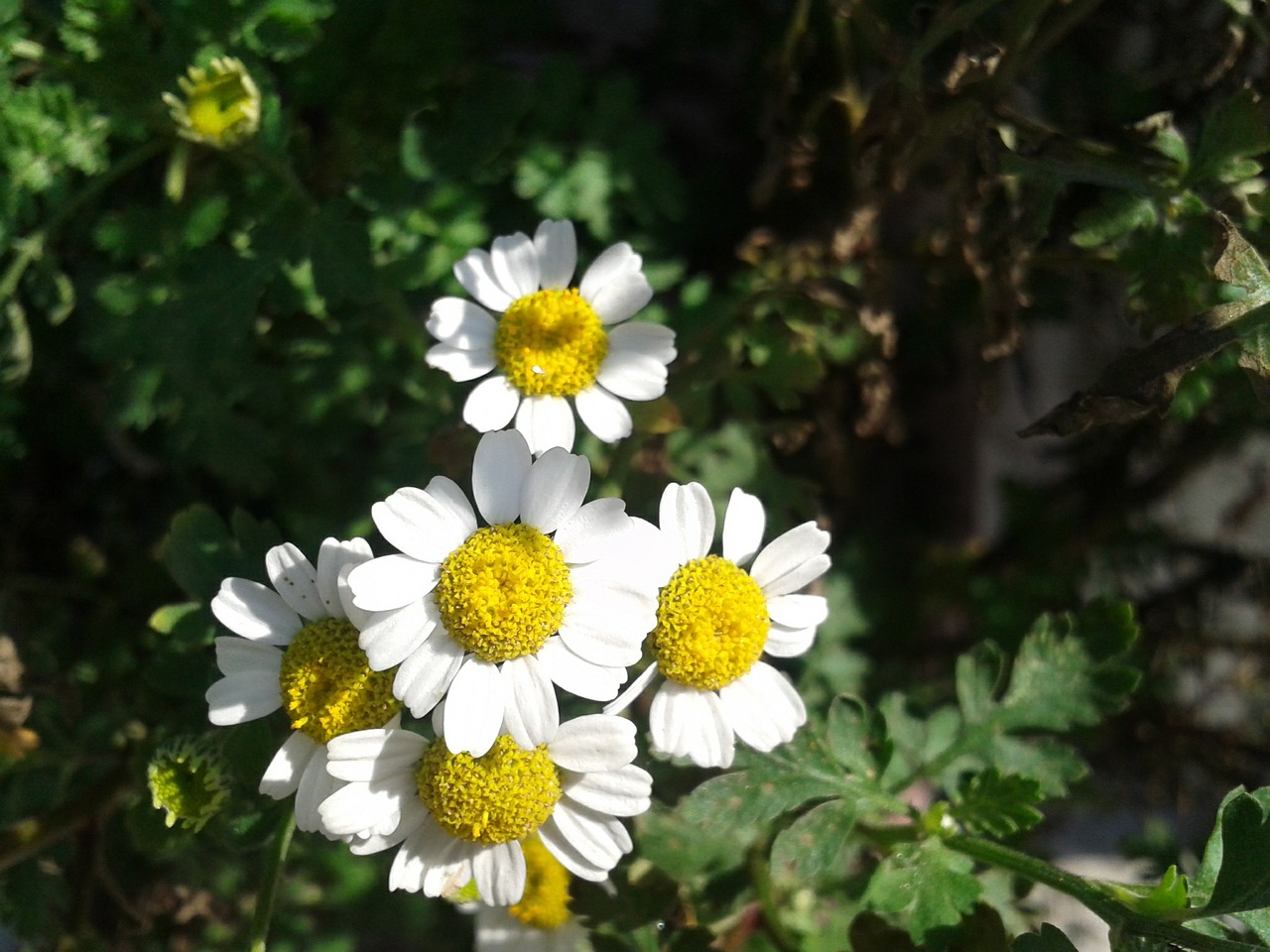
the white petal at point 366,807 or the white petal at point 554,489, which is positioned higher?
the white petal at point 554,489

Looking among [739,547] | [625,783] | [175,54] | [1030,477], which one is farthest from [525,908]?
[1030,477]

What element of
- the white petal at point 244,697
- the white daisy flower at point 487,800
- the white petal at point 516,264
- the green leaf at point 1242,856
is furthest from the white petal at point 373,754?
the green leaf at point 1242,856

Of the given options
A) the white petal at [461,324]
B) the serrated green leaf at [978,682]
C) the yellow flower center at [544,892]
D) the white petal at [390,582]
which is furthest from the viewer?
the serrated green leaf at [978,682]

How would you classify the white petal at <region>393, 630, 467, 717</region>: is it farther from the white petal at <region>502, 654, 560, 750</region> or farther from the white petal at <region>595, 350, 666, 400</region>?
the white petal at <region>595, 350, 666, 400</region>

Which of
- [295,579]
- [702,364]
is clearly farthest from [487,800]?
[702,364]

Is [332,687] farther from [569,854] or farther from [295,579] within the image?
[569,854]

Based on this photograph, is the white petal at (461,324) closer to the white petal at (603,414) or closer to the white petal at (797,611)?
the white petal at (603,414)

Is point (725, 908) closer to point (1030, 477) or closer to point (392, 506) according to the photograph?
point (392, 506)
